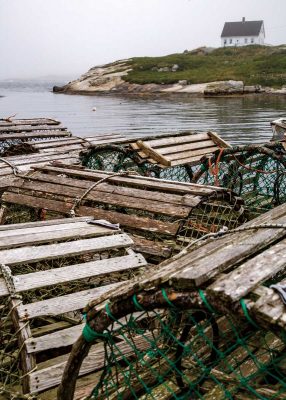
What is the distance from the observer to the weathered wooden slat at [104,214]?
15.6 ft

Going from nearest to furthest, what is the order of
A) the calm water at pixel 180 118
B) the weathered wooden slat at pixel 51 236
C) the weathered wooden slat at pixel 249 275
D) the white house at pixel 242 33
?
the weathered wooden slat at pixel 249 275
the weathered wooden slat at pixel 51 236
the calm water at pixel 180 118
the white house at pixel 242 33

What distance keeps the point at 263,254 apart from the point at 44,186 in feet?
Result: 13.3

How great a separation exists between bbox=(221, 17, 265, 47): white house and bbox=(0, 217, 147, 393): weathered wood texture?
108280 mm

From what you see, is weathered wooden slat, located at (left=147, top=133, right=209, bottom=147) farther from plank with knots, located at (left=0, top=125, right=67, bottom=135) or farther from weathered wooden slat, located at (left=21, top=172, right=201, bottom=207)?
plank with knots, located at (left=0, top=125, right=67, bottom=135)

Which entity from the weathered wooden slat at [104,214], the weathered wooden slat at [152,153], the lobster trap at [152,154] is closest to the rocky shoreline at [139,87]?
the lobster trap at [152,154]

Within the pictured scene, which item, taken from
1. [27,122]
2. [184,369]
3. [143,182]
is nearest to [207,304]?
[184,369]

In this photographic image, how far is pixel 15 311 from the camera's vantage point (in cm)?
319

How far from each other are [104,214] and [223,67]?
6423 cm

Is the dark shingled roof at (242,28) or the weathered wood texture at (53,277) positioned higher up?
the dark shingled roof at (242,28)

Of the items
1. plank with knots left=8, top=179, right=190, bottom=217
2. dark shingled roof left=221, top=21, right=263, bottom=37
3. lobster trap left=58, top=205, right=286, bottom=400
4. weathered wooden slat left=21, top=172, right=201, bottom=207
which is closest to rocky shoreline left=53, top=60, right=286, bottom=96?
dark shingled roof left=221, top=21, right=263, bottom=37

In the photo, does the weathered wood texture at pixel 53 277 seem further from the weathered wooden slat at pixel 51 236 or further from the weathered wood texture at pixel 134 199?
the weathered wood texture at pixel 134 199

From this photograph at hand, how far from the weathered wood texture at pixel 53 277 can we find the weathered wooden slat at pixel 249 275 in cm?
150

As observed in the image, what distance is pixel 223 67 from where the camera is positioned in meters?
65.7

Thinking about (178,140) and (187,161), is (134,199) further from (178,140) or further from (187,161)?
(178,140)
